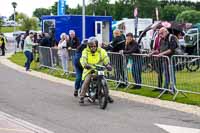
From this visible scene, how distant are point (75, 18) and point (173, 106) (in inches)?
770

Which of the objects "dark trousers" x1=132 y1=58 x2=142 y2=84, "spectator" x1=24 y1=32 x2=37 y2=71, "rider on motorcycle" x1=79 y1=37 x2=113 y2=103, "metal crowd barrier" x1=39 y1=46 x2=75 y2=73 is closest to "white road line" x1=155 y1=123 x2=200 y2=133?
"rider on motorcycle" x1=79 y1=37 x2=113 y2=103

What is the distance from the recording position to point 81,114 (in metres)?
11.3

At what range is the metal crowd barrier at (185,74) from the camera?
1317 centimetres

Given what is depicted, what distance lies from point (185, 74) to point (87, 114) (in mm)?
3515

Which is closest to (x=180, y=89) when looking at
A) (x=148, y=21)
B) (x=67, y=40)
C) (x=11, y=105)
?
(x=11, y=105)

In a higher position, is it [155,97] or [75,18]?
[75,18]

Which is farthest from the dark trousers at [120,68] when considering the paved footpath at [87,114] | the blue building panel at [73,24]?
the blue building panel at [73,24]

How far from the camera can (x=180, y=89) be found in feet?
44.4

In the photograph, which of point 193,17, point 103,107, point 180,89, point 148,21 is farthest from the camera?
point 193,17

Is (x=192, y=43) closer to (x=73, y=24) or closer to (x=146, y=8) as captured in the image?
(x=73, y=24)

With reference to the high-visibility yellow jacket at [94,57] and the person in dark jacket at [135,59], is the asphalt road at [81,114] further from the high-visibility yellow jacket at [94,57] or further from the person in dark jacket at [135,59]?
the person in dark jacket at [135,59]

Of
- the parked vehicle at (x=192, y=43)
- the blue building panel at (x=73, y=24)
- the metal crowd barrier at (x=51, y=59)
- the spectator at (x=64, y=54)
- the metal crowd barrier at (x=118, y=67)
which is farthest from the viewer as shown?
the blue building panel at (x=73, y=24)

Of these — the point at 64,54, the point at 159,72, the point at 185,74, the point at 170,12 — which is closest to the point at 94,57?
the point at 159,72

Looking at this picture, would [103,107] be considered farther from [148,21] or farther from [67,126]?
[148,21]
